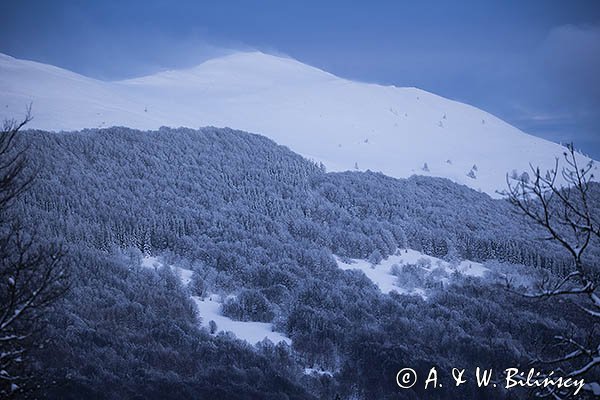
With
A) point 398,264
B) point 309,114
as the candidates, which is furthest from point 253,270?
point 309,114

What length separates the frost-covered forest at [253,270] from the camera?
19672mm

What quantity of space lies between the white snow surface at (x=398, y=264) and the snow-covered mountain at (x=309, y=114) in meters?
13.0

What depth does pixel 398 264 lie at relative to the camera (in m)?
32.5

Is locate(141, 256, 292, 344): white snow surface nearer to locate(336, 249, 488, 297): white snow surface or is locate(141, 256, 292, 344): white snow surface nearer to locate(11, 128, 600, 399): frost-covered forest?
locate(11, 128, 600, 399): frost-covered forest

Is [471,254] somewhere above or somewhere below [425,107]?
below

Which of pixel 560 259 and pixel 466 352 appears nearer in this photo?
pixel 466 352

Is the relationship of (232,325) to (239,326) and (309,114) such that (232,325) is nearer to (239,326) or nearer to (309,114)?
(239,326)

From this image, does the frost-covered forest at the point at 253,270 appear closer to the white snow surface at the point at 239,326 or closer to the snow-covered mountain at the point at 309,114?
the white snow surface at the point at 239,326

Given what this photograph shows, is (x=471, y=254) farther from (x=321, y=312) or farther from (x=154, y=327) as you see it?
(x=154, y=327)

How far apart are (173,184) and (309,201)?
10055 mm

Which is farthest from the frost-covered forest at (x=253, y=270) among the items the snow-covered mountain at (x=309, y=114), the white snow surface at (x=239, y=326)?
the snow-covered mountain at (x=309, y=114)

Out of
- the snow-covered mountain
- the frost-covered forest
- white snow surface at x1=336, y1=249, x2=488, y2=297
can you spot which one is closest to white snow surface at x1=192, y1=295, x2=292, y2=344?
the frost-covered forest

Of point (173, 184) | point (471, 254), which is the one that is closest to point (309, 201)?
point (173, 184)

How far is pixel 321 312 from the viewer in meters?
24.6
